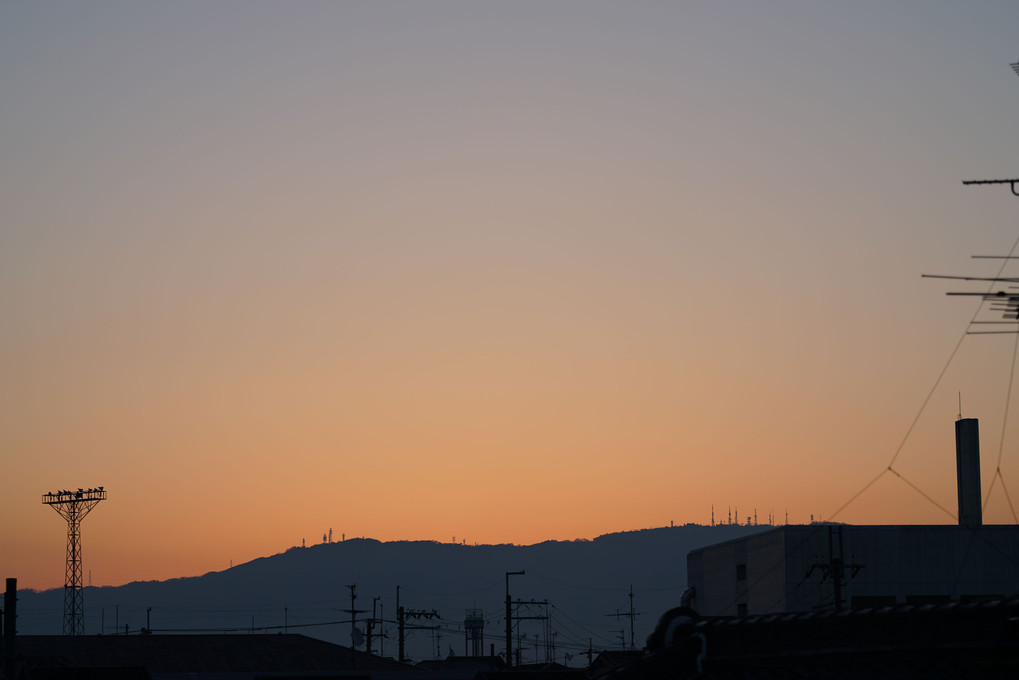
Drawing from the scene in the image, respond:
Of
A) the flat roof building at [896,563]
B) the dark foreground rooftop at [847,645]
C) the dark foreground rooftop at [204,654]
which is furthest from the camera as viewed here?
the dark foreground rooftop at [204,654]

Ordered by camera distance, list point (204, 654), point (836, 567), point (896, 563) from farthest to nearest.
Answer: point (204, 654)
point (896, 563)
point (836, 567)

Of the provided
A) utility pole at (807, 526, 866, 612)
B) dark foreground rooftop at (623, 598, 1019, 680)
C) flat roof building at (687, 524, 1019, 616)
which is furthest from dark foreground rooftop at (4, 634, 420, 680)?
dark foreground rooftop at (623, 598, 1019, 680)

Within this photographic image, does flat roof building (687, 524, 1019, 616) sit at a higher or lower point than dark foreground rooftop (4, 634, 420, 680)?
higher

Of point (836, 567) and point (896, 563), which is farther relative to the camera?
point (896, 563)

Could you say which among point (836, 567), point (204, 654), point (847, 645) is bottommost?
point (204, 654)

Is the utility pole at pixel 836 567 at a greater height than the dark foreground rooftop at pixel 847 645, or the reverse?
the dark foreground rooftop at pixel 847 645

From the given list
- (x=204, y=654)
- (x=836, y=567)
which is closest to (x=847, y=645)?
(x=836, y=567)

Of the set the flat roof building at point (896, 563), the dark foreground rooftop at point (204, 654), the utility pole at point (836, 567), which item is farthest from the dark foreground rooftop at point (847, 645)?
the dark foreground rooftop at point (204, 654)

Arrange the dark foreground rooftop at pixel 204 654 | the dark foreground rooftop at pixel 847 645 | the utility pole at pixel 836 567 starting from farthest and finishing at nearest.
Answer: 1. the dark foreground rooftop at pixel 204 654
2. the utility pole at pixel 836 567
3. the dark foreground rooftop at pixel 847 645

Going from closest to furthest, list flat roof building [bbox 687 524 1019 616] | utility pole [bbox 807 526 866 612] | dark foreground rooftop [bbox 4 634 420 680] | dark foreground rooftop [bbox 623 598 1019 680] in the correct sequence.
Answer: dark foreground rooftop [bbox 623 598 1019 680] < utility pole [bbox 807 526 866 612] < flat roof building [bbox 687 524 1019 616] < dark foreground rooftop [bbox 4 634 420 680]

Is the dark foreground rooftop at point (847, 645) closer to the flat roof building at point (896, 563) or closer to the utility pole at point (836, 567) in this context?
the utility pole at point (836, 567)

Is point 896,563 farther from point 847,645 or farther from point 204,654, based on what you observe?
point 847,645

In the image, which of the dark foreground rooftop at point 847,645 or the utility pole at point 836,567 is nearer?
the dark foreground rooftop at point 847,645

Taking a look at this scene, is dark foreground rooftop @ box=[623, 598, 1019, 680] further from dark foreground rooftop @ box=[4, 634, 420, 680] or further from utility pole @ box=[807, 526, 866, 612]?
dark foreground rooftop @ box=[4, 634, 420, 680]
